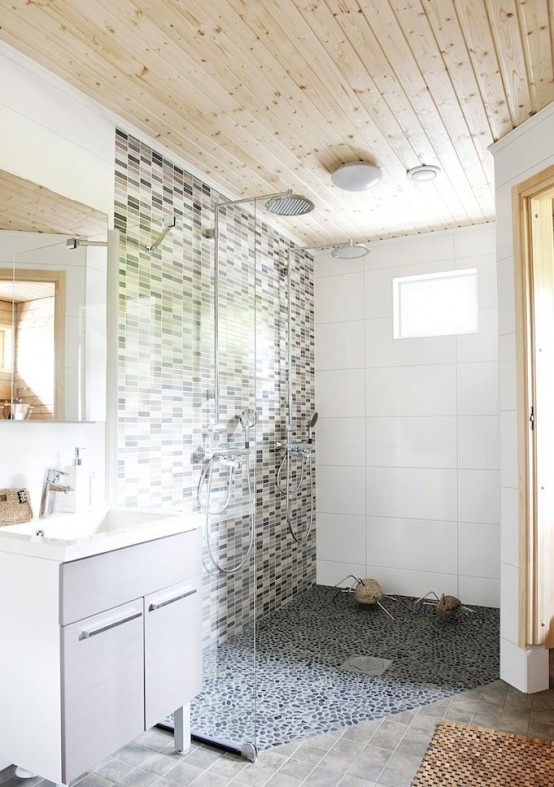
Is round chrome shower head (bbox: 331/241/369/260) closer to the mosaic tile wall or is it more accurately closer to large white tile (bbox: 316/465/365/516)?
the mosaic tile wall

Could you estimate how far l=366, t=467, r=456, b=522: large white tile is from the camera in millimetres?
3950

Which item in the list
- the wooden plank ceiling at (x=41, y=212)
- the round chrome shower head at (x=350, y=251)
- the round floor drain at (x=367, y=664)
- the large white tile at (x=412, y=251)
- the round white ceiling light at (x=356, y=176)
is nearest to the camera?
the wooden plank ceiling at (x=41, y=212)

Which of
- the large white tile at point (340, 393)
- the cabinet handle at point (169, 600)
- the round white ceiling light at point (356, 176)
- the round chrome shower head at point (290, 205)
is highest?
the round white ceiling light at point (356, 176)

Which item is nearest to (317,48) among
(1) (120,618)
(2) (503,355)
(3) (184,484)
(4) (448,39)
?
(4) (448,39)

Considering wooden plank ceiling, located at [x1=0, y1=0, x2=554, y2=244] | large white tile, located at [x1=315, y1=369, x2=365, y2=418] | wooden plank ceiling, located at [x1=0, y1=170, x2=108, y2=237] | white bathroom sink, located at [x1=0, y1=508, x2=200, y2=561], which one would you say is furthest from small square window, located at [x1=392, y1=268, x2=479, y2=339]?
white bathroom sink, located at [x1=0, y1=508, x2=200, y2=561]

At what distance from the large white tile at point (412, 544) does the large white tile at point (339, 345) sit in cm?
118

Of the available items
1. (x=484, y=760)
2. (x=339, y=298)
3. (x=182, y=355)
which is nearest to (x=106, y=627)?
(x=182, y=355)

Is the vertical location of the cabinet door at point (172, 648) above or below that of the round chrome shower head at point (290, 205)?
below

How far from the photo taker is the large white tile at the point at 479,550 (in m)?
3.78

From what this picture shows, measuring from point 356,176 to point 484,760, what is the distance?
2.71 metres

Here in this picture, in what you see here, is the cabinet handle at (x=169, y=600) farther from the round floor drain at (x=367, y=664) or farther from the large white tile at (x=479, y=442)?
the large white tile at (x=479, y=442)

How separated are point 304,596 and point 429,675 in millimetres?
1354

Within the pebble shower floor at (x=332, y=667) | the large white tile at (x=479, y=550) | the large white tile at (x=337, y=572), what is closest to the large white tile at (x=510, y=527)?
the pebble shower floor at (x=332, y=667)

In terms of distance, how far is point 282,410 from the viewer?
3.94m
